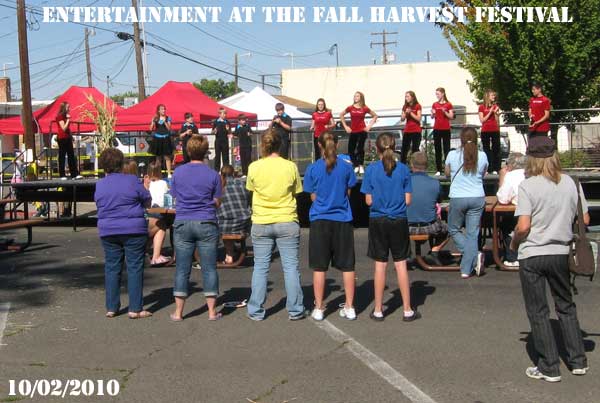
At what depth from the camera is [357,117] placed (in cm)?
1583

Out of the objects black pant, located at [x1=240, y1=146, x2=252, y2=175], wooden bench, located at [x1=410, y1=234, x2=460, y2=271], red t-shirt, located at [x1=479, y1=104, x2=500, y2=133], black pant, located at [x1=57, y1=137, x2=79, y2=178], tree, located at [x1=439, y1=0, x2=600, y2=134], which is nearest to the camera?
wooden bench, located at [x1=410, y1=234, x2=460, y2=271]

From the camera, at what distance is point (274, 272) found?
35.3ft

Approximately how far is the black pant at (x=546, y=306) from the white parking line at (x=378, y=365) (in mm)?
959

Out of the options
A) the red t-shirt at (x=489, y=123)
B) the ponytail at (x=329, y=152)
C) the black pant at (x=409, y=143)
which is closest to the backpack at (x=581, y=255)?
the ponytail at (x=329, y=152)

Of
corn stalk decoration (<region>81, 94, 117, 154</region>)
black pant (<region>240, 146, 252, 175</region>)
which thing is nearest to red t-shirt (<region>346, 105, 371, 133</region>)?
black pant (<region>240, 146, 252, 175</region>)

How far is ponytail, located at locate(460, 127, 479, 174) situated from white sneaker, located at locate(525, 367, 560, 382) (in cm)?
429

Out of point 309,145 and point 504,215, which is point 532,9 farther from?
point 504,215

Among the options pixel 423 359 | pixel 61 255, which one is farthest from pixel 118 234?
pixel 61 255

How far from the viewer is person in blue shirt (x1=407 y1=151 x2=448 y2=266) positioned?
33.9 ft

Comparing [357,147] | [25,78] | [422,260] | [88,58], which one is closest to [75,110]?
[25,78]

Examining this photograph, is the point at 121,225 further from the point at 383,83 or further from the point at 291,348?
the point at 383,83

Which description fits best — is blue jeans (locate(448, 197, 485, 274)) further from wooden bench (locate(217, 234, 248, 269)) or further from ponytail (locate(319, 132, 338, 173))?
ponytail (locate(319, 132, 338, 173))

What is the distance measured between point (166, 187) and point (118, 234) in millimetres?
4155

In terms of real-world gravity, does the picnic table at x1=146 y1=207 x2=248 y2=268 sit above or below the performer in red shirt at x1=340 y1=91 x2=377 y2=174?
below
